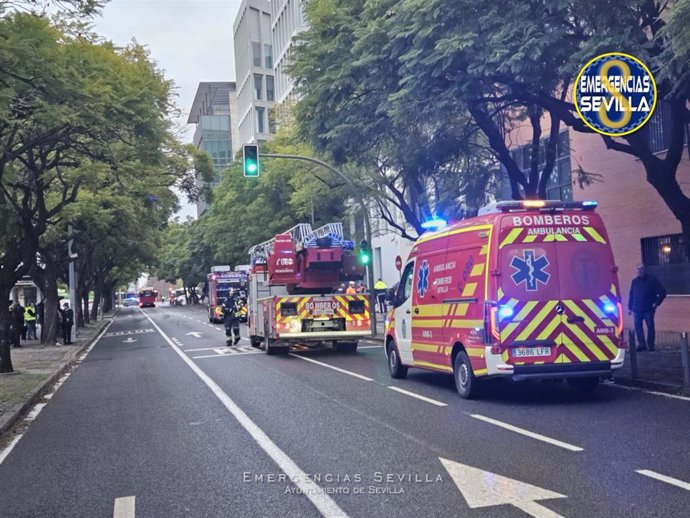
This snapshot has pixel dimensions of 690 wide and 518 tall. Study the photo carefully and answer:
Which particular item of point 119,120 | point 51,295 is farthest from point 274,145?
point 119,120

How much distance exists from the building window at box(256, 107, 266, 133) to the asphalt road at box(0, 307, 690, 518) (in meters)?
72.1

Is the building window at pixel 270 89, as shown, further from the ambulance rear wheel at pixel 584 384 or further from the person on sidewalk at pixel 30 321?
the ambulance rear wheel at pixel 584 384

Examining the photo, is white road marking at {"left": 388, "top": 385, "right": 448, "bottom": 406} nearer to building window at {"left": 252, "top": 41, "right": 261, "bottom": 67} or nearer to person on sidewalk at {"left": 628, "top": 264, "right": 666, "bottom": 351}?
person on sidewalk at {"left": 628, "top": 264, "right": 666, "bottom": 351}

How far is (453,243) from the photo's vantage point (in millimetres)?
11688

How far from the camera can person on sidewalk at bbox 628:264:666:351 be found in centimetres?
1642

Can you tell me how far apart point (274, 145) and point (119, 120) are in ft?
83.6

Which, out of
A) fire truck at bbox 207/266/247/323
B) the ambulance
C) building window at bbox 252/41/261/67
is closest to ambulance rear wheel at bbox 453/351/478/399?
the ambulance

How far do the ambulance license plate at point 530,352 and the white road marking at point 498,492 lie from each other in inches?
147

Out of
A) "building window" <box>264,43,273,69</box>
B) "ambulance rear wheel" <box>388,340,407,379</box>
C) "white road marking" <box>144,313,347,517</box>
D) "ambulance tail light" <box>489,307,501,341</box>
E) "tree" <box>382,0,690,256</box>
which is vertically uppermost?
"building window" <box>264,43,273,69</box>

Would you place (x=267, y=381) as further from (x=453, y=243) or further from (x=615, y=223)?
(x=615, y=223)

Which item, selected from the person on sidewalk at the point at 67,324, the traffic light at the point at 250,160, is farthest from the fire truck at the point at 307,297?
the person on sidewalk at the point at 67,324

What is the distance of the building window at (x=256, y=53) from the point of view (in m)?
84.4

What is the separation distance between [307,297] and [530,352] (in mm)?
10227

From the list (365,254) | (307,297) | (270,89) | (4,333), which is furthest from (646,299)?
(270,89)
